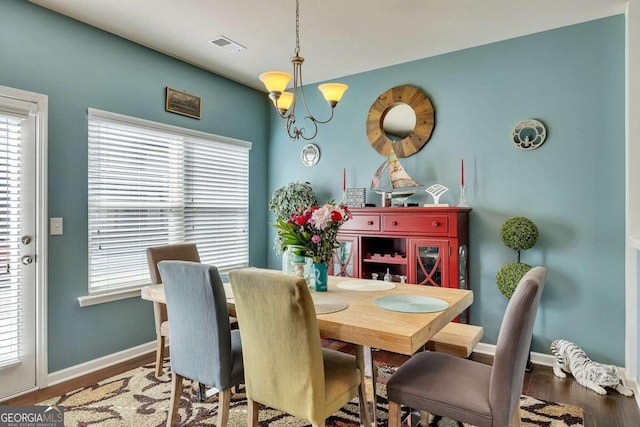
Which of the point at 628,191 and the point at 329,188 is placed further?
the point at 329,188

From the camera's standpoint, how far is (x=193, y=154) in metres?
3.74

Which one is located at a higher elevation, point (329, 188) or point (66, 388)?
point (329, 188)

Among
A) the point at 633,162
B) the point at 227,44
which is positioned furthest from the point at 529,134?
the point at 227,44

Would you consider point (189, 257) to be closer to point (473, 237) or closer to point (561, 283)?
point (473, 237)

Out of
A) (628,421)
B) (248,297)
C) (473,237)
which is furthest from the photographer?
(473,237)

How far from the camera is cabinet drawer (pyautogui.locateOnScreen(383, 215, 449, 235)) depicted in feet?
10.1

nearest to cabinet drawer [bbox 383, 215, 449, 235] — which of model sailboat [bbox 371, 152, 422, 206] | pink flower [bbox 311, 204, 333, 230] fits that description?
model sailboat [bbox 371, 152, 422, 206]

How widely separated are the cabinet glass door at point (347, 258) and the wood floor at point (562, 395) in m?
0.87

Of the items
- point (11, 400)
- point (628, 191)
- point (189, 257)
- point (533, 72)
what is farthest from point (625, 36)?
point (11, 400)

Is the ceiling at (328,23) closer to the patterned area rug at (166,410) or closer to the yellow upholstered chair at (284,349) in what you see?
the yellow upholstered chair at (284,349)

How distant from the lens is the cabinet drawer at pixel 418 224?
3.08 metres

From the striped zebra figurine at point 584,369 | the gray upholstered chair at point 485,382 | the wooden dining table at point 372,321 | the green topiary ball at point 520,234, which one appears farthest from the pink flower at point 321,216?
the striped zebra figurine at point 584,369

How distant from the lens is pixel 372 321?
1583mm

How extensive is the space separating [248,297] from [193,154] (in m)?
2.53
